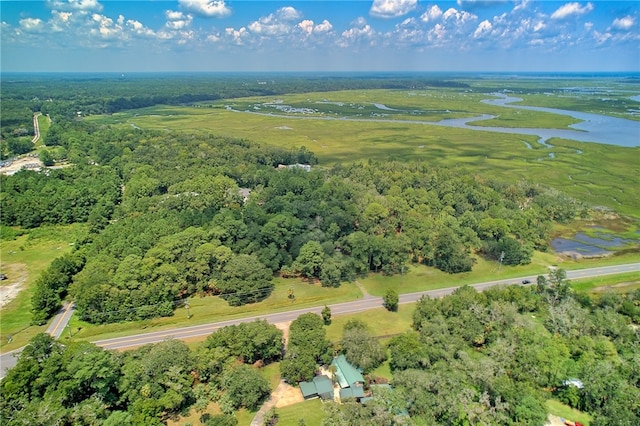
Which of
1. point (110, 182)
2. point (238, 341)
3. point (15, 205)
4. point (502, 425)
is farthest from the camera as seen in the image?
point (110, 182)

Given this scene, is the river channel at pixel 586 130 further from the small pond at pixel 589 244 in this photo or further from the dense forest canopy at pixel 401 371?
the dense forest canopy at pixel 401 371

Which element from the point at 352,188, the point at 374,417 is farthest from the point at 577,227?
the point at 374,417

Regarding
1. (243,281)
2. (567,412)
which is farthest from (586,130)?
(243,281)

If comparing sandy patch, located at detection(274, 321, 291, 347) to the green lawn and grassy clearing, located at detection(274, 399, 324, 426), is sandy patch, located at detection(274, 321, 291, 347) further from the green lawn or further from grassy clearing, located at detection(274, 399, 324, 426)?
the green lawn

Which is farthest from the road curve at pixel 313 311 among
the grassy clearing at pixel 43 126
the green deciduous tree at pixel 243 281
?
the grassy clearing at pixel 43 126

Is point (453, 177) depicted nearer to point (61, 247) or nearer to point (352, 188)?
point (352, 188)

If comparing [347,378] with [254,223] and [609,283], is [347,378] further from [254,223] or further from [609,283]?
[609,283]
